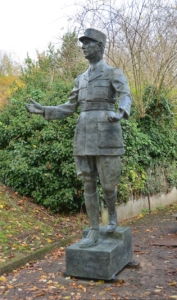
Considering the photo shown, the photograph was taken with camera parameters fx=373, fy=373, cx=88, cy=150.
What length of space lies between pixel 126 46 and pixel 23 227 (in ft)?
19.6

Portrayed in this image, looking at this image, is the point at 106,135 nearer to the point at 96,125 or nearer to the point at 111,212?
the point at 96,125

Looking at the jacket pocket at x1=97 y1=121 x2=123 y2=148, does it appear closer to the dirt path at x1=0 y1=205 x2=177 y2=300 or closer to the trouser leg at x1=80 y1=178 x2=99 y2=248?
the trouser leg at x1=80 y1=178 x2=99 y2=248

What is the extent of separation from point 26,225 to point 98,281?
2502 millimetres

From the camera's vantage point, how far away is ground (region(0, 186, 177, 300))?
399 cm

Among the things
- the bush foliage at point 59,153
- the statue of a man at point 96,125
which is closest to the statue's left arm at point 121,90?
the statue of a man at point 96,125

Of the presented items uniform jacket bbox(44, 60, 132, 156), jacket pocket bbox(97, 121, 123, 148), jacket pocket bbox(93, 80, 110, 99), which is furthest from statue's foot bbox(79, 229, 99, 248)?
jacket pocket bbox(93, 80, 110, 99)

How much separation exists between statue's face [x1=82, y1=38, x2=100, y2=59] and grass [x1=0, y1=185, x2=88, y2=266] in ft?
9.73

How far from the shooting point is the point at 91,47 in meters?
4.31

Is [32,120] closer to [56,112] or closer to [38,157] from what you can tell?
[38,157]

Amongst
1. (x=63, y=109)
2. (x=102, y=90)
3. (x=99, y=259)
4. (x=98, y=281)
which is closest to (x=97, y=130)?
(x=102, y=90)

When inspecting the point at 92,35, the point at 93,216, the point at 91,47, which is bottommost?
the point at 93,216

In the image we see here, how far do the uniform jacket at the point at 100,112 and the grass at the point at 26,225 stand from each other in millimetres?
2044

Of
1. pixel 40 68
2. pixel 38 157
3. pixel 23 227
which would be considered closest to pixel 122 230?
pixel 23 227

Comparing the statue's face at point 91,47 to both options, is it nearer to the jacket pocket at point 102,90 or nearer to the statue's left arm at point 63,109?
the jacket pocket at point 102,90
